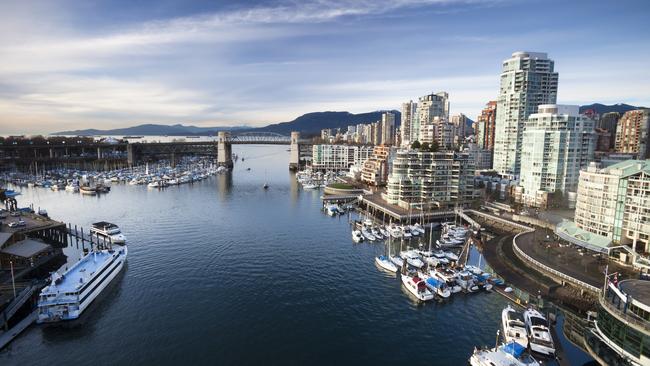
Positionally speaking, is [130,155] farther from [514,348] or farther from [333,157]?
[514,348]

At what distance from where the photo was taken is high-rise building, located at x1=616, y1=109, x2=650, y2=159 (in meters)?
82.8

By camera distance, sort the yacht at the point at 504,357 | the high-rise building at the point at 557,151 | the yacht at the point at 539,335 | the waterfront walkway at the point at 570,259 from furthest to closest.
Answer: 1. the high-rise building at the point at 557,151
2. the waterfront walkway at the point at 570,259
3. the yacht at the point at 539,335
4. the yacht at the point at 504,357

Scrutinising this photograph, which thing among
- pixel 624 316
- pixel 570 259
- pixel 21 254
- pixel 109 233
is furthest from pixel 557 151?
pixel 21 254

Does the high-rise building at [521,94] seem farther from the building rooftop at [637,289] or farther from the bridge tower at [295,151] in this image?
the bridge tower at [295,151]

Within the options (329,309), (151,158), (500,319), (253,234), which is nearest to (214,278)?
(329,309)

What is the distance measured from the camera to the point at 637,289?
20078 millimetres

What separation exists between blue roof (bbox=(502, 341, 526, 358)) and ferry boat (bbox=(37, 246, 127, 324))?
26.0m

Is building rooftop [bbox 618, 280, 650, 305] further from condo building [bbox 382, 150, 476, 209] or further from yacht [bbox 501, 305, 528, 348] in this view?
condo building [bbox 382, 150, 476, 209]

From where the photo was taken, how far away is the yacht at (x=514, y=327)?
826 inches

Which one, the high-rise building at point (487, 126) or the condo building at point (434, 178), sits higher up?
the high-rise building at point (487, 126)

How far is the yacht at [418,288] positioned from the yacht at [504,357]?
706cm

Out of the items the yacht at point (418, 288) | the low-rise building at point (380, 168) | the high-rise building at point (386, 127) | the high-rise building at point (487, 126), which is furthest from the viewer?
the high-rise building at point (386, 127)

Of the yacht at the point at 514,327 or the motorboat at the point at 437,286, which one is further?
the motorboat at the point at 437,286

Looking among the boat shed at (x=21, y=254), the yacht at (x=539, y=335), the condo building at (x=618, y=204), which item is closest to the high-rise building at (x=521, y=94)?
the condo building at (x=618, y=204)
